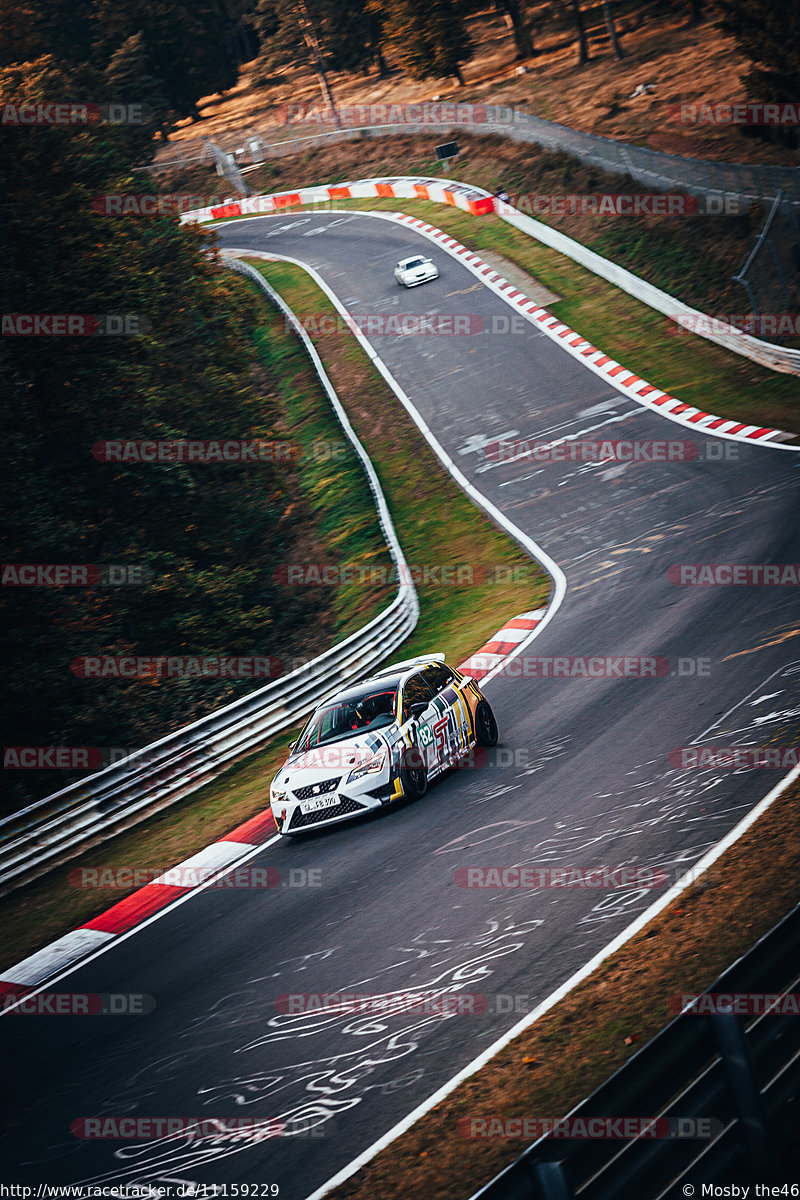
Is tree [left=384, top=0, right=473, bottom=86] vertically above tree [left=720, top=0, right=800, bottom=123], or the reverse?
tree [left=384, top=0, right=473, bottom=86]

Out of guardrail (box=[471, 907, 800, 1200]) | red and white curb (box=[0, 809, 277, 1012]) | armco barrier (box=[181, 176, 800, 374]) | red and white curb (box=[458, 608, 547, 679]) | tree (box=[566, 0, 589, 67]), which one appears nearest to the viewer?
guardrail (box=[471, 907, 800, 1200])

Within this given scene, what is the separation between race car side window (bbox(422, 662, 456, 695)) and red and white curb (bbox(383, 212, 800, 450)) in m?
11.0

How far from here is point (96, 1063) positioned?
341 inches

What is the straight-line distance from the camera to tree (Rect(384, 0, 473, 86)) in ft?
201

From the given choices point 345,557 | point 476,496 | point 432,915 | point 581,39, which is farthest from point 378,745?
point 581,39

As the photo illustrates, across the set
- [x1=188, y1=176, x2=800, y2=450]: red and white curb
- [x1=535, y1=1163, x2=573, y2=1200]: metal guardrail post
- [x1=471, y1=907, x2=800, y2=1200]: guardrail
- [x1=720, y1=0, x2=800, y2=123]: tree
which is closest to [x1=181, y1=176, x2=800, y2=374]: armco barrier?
[x1=188, y1=176, x2=800, y2=450]: red and white curb

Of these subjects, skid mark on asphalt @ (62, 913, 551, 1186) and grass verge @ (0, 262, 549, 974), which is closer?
skid mark on asphalt @ (62, 913, 551, 1186)

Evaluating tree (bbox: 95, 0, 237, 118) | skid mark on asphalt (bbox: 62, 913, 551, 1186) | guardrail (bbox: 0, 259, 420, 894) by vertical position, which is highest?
tree (bbox: 95, 0, 237, 118)

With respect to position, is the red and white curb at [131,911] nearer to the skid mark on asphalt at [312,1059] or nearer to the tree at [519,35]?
the skid mark on asphalt at [312,1059]

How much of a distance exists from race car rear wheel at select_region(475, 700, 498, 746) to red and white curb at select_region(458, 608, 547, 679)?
9.85 ft

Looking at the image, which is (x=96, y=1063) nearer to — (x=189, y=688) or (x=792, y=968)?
(x=792, y=968)

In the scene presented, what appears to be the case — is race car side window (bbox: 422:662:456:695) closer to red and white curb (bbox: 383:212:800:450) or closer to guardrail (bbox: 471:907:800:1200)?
guardrail (bbox: 471:907:800:1200)

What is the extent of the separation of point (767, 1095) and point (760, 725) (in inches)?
266

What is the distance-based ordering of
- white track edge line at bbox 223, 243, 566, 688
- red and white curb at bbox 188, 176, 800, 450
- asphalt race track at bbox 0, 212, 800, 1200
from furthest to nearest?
red and white curb at bbox 188, 176, 800, 450
white track edge line at bbox 223, 243, 566, 688
asphalt race track at bbox 0, 212, 800, 1200
